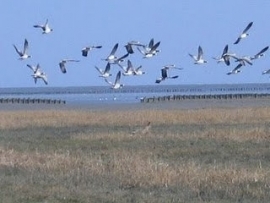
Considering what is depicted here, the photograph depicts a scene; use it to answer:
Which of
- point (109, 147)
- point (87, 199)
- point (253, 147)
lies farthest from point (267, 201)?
point (109, 147)

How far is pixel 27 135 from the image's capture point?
116 feet

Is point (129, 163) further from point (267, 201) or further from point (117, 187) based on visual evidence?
point (267, 201)

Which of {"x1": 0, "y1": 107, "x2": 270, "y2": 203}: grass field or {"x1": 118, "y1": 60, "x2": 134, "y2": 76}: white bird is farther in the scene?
{"x1": 118, "y1": 60, "x2": 134, "y2": 76}: white bird

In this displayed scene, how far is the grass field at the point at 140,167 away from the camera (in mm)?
15578

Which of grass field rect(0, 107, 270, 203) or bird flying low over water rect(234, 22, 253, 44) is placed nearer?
grass field rect(0, 107, 270, 203)

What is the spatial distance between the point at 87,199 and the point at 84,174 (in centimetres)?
391

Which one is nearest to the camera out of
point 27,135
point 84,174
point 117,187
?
point 117,187

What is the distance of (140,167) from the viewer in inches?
757

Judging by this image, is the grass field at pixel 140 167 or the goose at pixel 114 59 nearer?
the grass field at pixel 140 167

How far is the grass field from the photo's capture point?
15.6m

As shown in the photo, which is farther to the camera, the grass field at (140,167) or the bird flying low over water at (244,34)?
the bird flying low over water at (244,34)

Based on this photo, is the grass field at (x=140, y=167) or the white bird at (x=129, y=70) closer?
the grass field at (x=140, y=167)

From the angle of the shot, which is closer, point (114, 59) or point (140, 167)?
point (140, 167)

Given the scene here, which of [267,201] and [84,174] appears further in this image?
[84,174]
